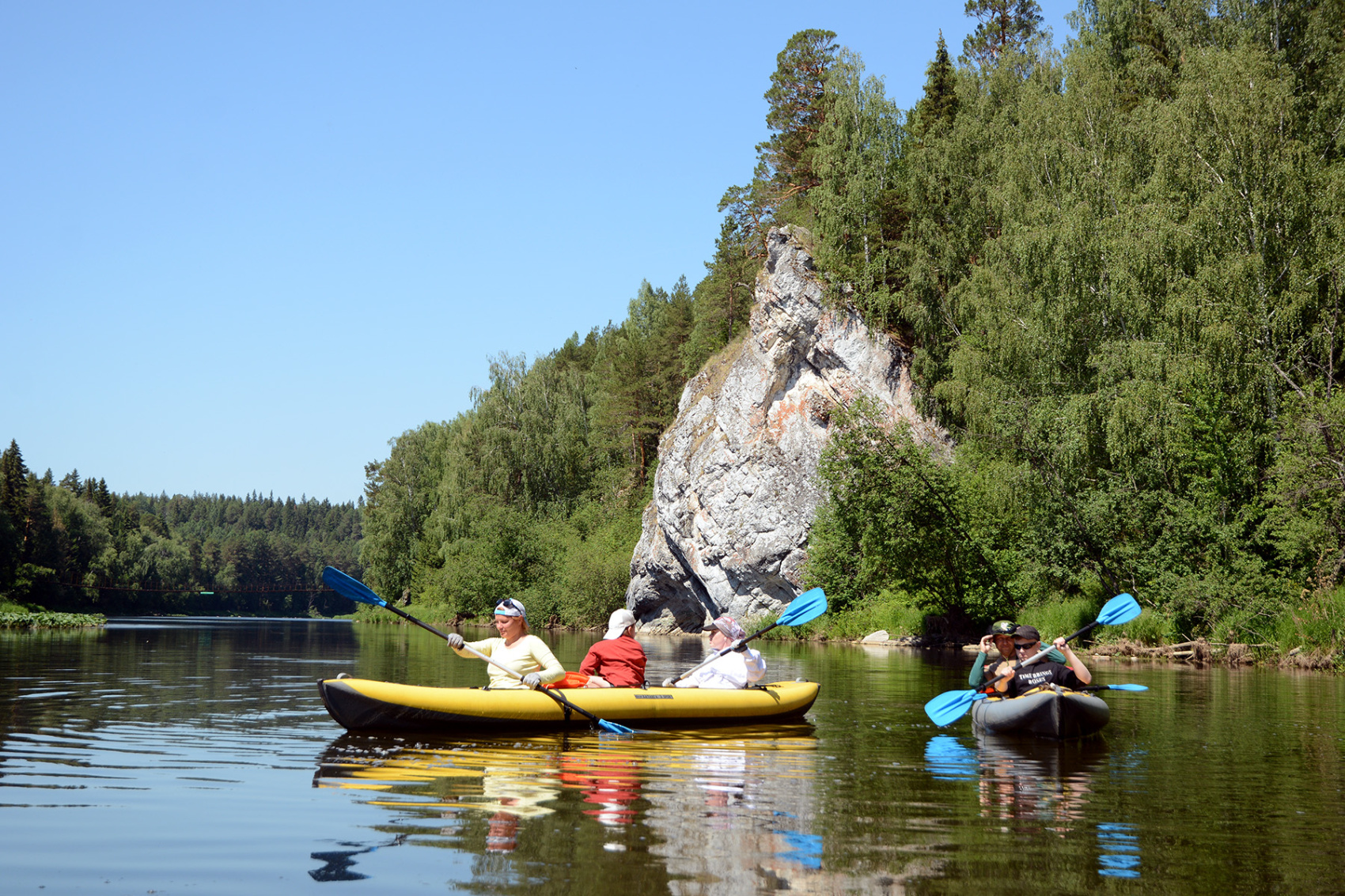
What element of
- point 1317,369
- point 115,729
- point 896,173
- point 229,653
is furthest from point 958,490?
point 115,729

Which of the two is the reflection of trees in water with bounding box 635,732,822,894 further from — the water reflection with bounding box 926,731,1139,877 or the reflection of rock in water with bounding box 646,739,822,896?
the water reflection with bounding box 926,731,1139,877

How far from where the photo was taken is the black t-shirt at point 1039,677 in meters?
11.0

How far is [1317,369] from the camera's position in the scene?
73.7 feet

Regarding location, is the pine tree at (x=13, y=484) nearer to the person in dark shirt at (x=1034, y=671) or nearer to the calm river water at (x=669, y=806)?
the calm river water at (x=669, y=806)

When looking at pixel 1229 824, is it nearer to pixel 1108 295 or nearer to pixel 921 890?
pixel 921 890

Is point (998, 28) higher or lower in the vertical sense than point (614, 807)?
higher

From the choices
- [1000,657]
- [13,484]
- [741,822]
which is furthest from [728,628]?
[13,484]

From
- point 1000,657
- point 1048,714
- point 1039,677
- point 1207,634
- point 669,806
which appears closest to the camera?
point 669,806

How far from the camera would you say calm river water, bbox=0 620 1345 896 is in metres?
5.15

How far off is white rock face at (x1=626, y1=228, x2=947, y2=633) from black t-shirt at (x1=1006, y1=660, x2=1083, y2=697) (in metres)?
26.6

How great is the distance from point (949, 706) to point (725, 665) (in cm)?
261

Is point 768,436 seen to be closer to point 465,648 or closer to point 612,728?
point 612,728

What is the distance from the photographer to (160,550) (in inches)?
4400

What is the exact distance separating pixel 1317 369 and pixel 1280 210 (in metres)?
3.36
